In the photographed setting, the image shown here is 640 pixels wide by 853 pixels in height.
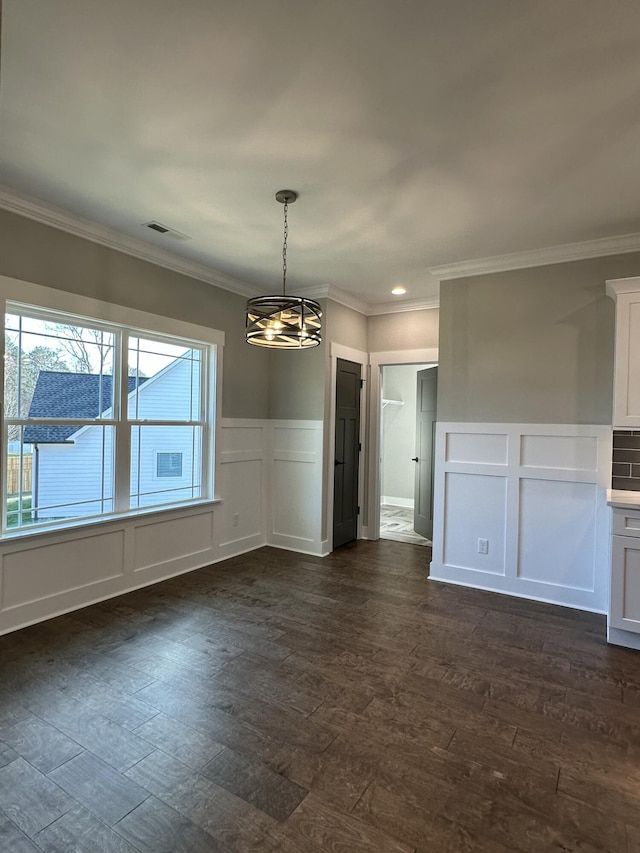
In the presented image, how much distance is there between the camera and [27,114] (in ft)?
7.03

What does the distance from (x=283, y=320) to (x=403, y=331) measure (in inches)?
116

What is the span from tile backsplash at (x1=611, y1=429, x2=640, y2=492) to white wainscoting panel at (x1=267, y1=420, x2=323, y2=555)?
2.57 metres

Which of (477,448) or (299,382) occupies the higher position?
(299,382)

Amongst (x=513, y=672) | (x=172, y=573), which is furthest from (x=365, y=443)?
(x=513, y=672)

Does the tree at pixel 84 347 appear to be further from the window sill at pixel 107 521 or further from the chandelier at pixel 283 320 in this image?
the chandelier at pixel 283 320

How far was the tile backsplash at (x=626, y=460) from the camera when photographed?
336 centimetres

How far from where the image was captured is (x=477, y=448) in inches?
157

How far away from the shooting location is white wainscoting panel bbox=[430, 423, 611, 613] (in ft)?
11.6

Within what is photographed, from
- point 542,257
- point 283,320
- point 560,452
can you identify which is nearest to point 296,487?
point 560,452

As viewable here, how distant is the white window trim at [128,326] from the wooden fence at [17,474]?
0.22ft

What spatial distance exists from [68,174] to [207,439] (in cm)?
240

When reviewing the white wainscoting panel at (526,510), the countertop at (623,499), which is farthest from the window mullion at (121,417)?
the countertop at (623,499)

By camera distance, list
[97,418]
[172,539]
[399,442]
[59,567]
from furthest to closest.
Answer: [399,442] → [172,539] → [97,418] → [59,567]

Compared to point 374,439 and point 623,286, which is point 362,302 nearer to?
point 374,439
